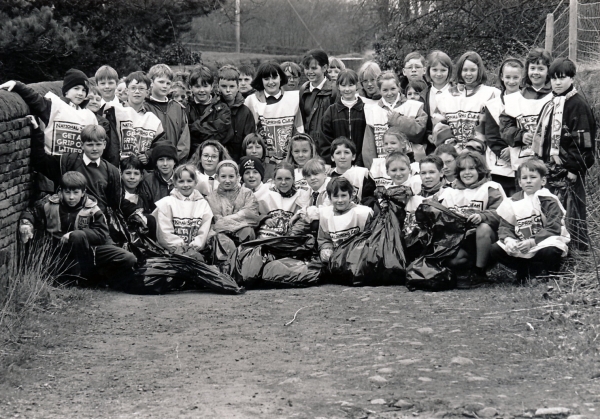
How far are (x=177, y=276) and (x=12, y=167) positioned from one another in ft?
5.06

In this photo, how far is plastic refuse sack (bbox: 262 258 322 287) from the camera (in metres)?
8.56

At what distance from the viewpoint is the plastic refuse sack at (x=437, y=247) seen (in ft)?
26.8

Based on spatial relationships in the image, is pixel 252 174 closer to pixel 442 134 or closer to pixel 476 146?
pixel 442 134

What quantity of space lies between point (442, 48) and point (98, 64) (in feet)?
23.2

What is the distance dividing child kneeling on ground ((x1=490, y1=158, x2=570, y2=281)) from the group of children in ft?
0.04

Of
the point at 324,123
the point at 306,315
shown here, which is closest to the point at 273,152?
the point at 324,123

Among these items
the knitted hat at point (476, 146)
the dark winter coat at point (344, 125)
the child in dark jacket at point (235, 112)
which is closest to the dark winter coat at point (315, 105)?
the dark winter coat at point (344, 125)

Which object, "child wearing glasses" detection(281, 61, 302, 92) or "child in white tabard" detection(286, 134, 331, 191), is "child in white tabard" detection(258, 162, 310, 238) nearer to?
"child in white tabard" detection(286, 134, 331, 191)

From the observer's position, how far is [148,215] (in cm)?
884

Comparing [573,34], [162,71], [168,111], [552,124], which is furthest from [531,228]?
[573,34]

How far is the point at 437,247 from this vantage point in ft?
27.1

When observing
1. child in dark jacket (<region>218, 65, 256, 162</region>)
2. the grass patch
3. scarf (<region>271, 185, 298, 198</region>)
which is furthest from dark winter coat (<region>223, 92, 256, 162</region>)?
the grass patch

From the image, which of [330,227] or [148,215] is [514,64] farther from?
[148,215]

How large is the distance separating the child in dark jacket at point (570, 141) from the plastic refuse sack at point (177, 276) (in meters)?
2.68
